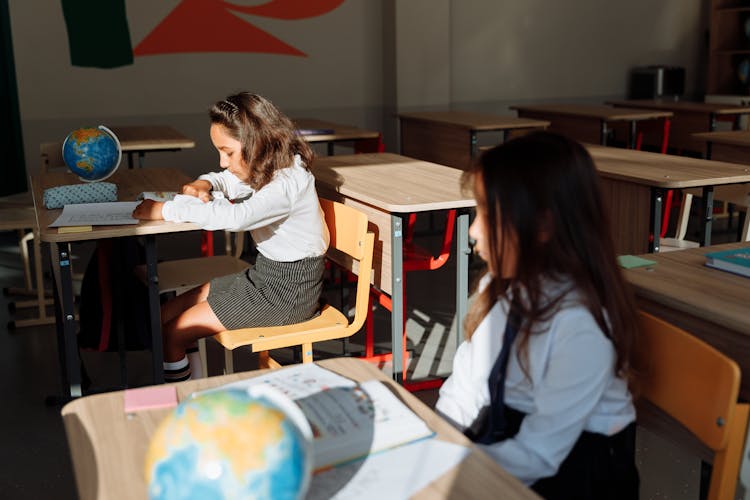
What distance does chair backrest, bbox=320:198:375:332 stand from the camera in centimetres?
238

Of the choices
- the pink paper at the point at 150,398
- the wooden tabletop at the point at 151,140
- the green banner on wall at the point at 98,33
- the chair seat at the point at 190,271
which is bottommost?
the chair seat at the point at 190,271

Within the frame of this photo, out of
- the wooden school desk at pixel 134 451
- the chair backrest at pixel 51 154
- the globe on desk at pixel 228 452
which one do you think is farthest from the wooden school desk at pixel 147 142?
the globe on desk at pixel 228 452

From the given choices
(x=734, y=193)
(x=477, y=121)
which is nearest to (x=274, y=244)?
(x=734, y=193)

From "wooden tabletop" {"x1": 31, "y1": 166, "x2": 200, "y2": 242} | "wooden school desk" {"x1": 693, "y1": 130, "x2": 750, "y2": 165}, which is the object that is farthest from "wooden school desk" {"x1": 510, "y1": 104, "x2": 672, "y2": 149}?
"wooden tabletop" {"x1": 31, "y1": 166, "x2": 200, "y2": 242}

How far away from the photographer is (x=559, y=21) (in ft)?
26.8

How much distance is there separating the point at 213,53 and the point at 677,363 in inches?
250

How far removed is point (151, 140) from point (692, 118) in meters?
3.97

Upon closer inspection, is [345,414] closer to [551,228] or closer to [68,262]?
[551,228]

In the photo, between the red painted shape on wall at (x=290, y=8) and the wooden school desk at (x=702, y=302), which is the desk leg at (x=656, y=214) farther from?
the red painted shape on wall at (x=290, y=8)

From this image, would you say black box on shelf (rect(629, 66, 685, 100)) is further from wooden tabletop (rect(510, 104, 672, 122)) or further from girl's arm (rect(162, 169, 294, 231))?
girl's arm (rect(162, 169, 294, 231))

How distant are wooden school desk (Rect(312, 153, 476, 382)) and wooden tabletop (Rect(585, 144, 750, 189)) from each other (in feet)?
1.74

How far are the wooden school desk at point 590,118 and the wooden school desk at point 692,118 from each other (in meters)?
0.31

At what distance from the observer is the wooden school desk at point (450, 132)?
205 inches

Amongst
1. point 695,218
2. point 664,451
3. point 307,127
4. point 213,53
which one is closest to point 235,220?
point 664,451
